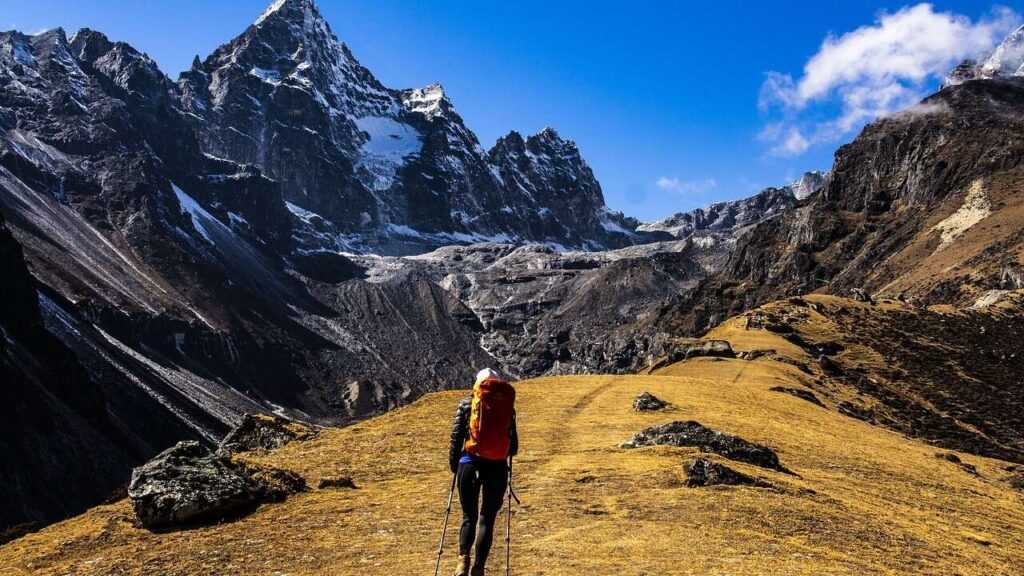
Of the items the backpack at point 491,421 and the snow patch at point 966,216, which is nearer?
Result: the backpack at point 491,421

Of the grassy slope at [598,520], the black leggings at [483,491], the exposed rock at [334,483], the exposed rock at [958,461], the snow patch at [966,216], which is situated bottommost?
the exposed rock at [958,461]

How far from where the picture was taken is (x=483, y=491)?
44.4 ft

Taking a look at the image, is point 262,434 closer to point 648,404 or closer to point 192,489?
point 192,489

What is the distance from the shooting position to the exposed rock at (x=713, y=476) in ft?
65.1

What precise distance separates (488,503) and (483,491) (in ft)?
0.80

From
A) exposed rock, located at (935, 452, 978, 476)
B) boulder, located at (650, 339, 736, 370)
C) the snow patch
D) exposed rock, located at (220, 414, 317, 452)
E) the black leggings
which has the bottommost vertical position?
exposed rock, located at (935, 452, 978, 476)

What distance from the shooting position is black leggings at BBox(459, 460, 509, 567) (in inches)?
521

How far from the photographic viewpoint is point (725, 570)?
13562mm

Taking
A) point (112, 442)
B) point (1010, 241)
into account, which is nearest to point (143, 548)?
point (1010, 241)

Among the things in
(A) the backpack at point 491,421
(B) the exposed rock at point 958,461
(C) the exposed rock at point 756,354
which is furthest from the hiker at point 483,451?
(C) the exposed rock at point 756,354

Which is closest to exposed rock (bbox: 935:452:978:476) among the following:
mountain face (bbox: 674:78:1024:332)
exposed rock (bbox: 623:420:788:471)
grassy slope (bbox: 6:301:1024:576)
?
grassy slope (bbox: 6:301:1024:576)

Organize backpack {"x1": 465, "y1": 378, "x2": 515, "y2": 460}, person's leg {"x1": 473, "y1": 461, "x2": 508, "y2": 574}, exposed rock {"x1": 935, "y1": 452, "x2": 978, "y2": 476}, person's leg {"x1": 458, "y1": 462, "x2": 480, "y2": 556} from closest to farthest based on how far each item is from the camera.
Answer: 1. person's leg {"x1": 473, "y1": 461, "x2": 508, "y2": 574}
2. person's leg {"x1": 458, "y1": 462, "x2": 480, "y2": 556}
3. backpack {"x1": 465, "y1": 378, "x2": 515, "y2": 460}
4. exposed rock {"x1": 935, "y1": 452, "x2": 978, "y2": 476}

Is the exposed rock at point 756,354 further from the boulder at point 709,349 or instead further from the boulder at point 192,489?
the boulder at point 192,489

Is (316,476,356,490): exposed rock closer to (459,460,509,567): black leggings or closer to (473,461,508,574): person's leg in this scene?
(459,460,509,567): black leggings
